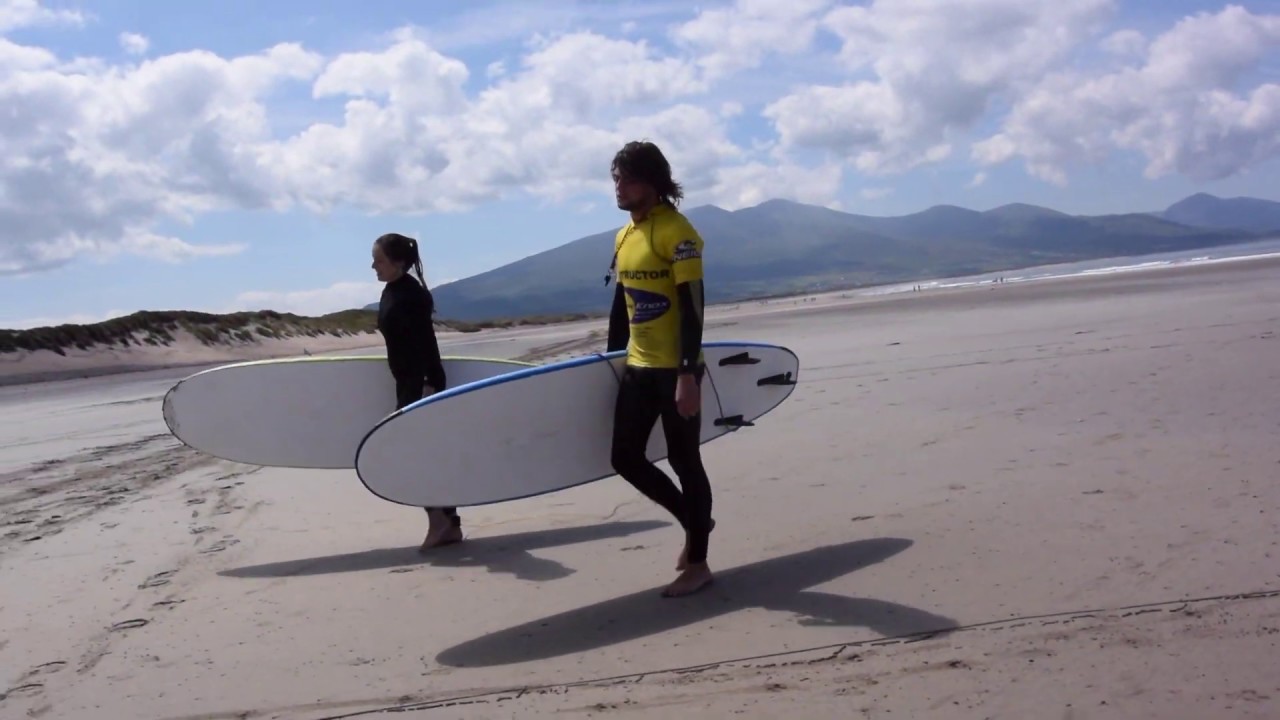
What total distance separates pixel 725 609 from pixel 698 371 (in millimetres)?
850

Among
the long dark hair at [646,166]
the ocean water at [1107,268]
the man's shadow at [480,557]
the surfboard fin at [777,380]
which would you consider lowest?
the man's shadow at [480,557]

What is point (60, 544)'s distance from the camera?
5.74m

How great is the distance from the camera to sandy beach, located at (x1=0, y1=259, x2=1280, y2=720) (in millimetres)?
3152

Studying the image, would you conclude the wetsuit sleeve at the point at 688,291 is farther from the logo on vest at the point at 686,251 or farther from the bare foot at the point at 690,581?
the bare foot at the point at 690,581

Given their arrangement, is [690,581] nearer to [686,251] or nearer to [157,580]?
[686,251]

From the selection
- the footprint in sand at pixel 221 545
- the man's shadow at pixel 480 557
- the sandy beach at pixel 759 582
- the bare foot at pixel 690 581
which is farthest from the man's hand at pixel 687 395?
the footprint in sand at pixel 221 545

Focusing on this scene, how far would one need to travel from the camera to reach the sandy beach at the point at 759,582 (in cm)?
315

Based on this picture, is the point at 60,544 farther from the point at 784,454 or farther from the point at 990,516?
the point at 990,516

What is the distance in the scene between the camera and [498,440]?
4957mm

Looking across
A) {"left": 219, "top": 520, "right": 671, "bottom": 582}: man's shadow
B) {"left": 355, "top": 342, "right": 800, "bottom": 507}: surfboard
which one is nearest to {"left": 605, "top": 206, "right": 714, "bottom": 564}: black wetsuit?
{"left": 355, "top": 342, "right": 800, "bottom": 507}: surfboard

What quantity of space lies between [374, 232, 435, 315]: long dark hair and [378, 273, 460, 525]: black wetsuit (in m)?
0.07

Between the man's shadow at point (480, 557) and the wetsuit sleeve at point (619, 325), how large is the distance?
982mm

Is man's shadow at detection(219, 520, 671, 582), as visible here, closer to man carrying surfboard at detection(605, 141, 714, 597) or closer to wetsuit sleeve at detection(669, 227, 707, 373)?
man carrying surfboard at detection(605, 141, 714, 597)

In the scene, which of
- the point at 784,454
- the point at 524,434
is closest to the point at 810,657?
the point at 524,434
